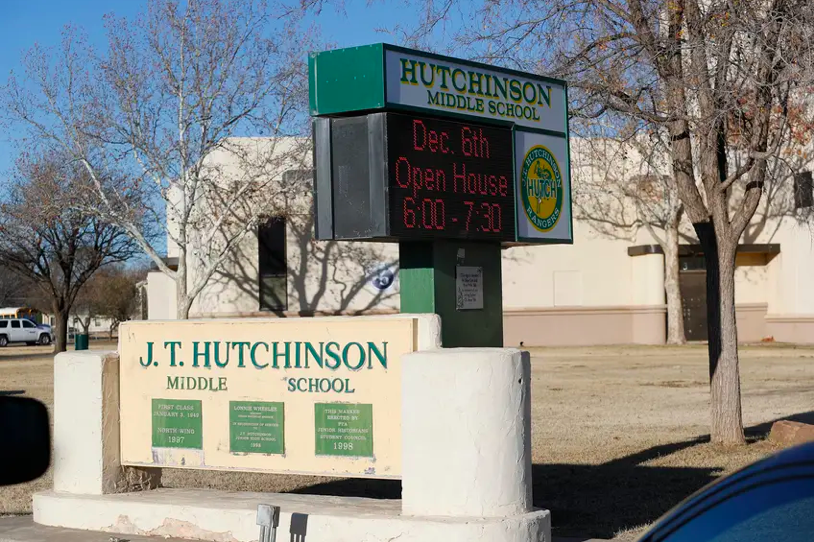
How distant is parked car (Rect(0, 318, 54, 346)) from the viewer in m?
60.8

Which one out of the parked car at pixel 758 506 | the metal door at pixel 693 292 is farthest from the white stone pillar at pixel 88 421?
the metal door at pixel 693 292

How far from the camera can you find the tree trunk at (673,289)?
124ft

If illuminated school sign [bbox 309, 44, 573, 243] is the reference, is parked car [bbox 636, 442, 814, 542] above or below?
below

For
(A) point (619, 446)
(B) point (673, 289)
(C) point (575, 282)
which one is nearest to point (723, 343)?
(A) point (619, 446)

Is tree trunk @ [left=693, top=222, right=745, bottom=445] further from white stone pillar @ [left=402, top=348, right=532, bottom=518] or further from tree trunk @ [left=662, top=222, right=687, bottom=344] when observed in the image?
tree trunk @ [left=662, top=222, right=687, bottom=344]

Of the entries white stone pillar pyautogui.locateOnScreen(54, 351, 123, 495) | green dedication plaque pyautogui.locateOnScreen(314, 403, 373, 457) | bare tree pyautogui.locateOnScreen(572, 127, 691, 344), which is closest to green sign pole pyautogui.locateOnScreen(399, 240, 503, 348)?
green dedication plaque pyautogui.locateOnScreen(314, 403, 373, 457)

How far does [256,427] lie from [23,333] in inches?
2235

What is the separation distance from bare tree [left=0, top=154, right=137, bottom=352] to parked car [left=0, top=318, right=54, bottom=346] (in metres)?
16.4

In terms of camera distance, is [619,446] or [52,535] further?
[619,446]

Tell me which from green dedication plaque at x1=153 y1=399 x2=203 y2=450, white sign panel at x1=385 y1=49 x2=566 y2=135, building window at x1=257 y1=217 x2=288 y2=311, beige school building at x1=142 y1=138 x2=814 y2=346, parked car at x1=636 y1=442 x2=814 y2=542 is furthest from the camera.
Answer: building window at x1=257 y1=217 x2=288 y2=311

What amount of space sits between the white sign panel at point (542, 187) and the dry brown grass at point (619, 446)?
2.47 meters

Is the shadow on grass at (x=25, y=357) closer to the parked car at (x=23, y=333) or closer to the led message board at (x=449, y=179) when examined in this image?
the parked car at (x=23, y=333)

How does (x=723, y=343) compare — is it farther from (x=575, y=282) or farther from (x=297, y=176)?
(x=575, y=282)

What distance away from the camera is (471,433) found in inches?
286
